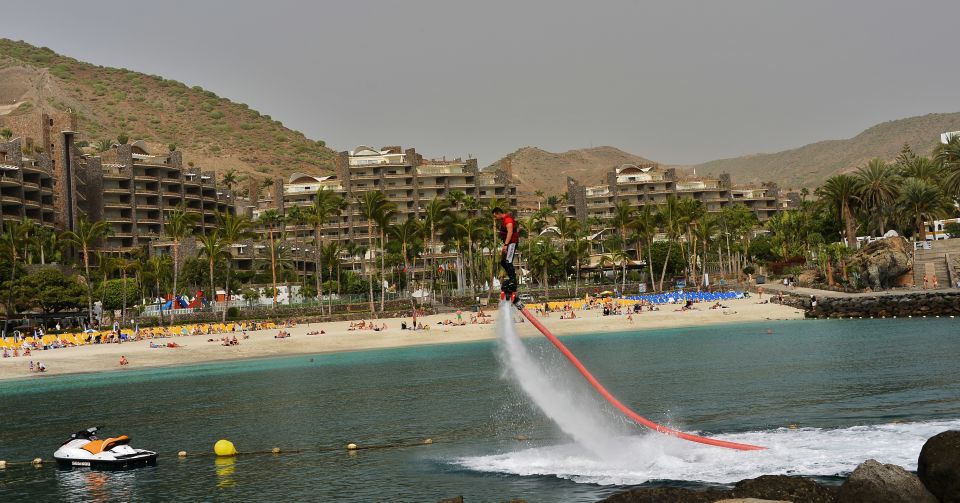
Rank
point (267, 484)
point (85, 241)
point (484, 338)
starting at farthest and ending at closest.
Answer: point (85, 241), point (484, 338), point (267, 484)

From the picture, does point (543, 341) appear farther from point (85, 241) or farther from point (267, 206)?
point (267, 206)

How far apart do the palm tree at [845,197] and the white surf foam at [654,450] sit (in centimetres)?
8722

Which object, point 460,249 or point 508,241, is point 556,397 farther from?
point 460,249

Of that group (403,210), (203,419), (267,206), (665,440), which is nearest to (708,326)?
(203,419)

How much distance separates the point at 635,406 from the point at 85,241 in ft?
263

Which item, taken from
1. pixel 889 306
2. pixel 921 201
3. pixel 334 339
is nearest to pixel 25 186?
pixel 334 339

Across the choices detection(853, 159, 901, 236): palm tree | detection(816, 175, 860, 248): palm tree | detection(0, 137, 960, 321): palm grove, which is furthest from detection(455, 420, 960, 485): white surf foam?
detection(816, 175, 860, 248): palm tree

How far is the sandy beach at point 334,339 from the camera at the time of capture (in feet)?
220

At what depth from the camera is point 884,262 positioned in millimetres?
92188

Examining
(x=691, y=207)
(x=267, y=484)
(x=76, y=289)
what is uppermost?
(x=691, y=207)

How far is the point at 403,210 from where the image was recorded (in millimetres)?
183000

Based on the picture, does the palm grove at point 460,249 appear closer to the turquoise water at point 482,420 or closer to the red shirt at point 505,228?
the turquoise water at point 482,420

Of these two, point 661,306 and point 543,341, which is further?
point 661,306

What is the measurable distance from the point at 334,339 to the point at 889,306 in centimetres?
4704
